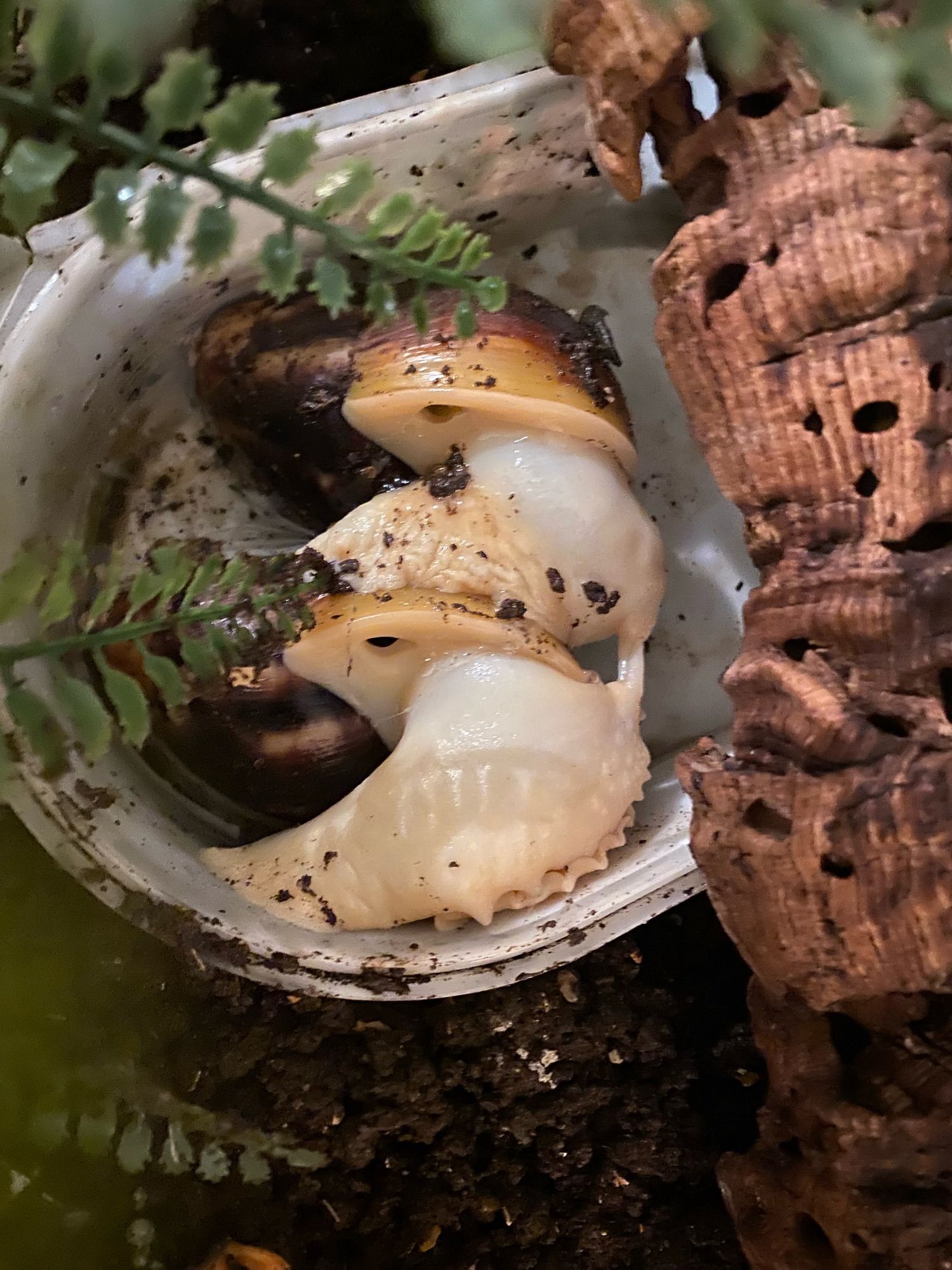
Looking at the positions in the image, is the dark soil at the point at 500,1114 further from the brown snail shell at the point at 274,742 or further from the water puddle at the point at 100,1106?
the brown snail shell at the point at 274,742

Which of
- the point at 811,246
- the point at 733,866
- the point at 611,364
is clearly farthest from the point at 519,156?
the point at 733,866

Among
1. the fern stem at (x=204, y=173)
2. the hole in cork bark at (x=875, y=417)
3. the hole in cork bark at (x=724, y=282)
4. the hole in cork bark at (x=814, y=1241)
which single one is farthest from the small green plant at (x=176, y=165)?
the hole in cork bark at (x=814, y=1241)

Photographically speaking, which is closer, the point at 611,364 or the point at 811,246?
the point at 811,246

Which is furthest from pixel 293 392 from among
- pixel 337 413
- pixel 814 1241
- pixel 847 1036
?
pixel 814 1241

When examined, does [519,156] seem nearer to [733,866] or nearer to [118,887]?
[733,866]

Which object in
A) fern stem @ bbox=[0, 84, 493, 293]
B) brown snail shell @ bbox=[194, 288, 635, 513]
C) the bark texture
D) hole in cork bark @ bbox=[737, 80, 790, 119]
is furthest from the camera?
brown snail shell @ bbox=[194, 288, 635, 513]

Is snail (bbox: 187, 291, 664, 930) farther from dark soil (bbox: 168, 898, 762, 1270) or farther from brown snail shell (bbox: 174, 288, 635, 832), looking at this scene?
dark soil (bbox: 168, 898, 762, 1270)

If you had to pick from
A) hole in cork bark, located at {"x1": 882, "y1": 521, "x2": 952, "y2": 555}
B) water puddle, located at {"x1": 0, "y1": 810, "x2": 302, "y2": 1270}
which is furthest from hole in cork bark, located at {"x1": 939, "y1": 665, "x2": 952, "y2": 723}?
water puddle, located at {"x1": 0, "y1": 810, "x2": 302, "y2": 1270}
